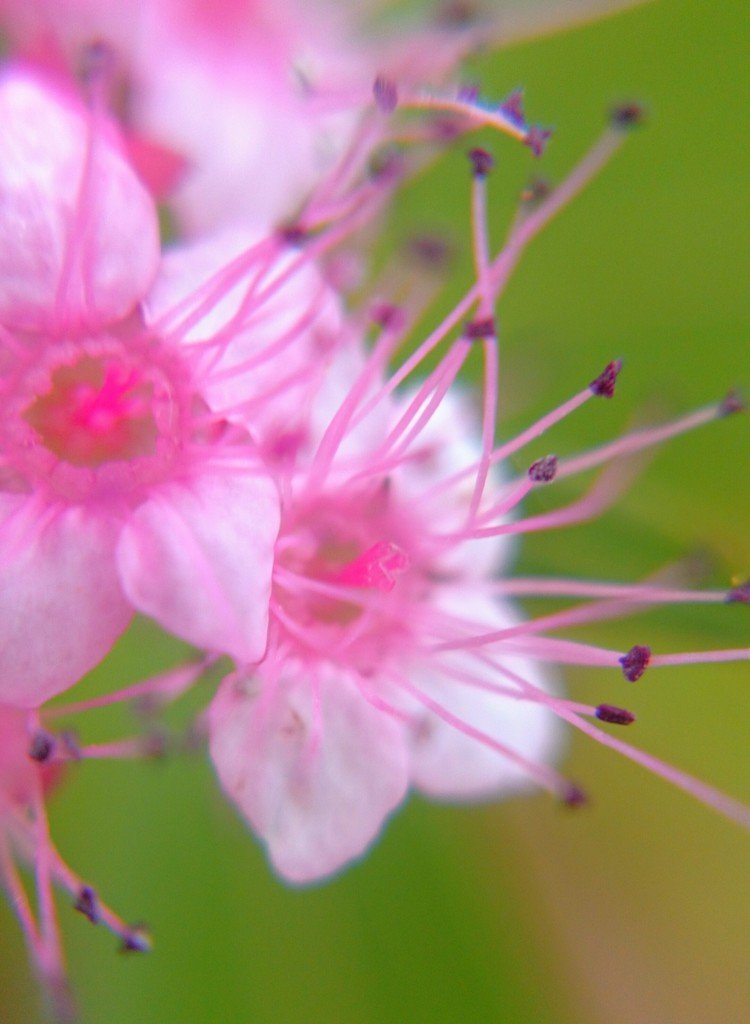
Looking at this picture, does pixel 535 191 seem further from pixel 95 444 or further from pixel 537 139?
pixel 95 444

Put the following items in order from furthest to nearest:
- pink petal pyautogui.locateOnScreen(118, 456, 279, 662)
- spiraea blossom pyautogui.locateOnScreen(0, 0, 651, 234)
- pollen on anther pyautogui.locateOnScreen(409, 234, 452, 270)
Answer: spiraea blossom pyautogui.locateOnScreen(0, 0, 651, 234)
pollen on anther pyautogui.locateOnScreen(409, 234, 452, 270)
pink petal pyautogui.locateOnScreen(118, 456, 279, 662)

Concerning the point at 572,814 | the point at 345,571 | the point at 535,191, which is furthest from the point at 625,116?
the point at 572,814

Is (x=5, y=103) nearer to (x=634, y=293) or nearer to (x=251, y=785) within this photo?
(x=251, y=785)

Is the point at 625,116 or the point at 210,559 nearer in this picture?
the point at 210,559

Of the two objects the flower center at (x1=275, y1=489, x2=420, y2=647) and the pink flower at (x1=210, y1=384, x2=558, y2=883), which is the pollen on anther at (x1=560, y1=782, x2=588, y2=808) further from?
the flower center at (x1=275, y1=489, x2=420, y2=647)

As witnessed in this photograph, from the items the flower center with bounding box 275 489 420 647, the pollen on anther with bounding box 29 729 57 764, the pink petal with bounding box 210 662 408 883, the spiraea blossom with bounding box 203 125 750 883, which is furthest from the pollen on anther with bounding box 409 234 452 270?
the pollen on anther with bounding box 29 729 57 764
